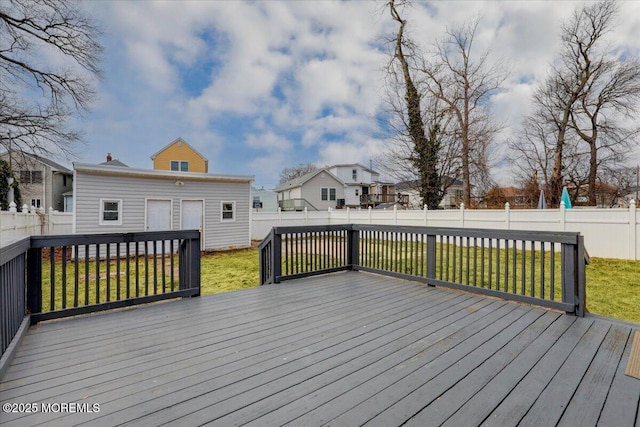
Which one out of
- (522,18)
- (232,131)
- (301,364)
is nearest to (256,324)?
(301,364)

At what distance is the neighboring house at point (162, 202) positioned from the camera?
9695 millimetres

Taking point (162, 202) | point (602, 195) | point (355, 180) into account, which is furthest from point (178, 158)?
point (602, 195)

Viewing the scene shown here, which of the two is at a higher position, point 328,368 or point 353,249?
point 353,249

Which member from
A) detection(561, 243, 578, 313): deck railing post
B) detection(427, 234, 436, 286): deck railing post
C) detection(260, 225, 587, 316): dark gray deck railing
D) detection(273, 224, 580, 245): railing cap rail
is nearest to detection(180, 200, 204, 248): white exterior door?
Result: detection(260, 225, 587, 316): dark gray deck railing

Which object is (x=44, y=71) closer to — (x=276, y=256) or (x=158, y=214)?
(x=158, y=214)

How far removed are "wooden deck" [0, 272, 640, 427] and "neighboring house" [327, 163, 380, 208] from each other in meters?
25.6

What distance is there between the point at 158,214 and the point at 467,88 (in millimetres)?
16292

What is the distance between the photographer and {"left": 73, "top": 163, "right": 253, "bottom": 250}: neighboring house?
31.8 feet

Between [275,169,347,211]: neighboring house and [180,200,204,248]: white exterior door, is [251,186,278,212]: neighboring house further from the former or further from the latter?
[180,200,204,248]: white exterior door

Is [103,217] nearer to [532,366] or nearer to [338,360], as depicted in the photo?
[338,360]

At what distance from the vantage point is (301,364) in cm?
223

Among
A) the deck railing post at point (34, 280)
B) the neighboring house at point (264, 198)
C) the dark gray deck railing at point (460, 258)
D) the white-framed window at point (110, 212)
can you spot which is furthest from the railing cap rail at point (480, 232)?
the neighboring house at point (264, 198)

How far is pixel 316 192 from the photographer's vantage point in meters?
26.8

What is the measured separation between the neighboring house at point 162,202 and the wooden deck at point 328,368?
8.24 meters
